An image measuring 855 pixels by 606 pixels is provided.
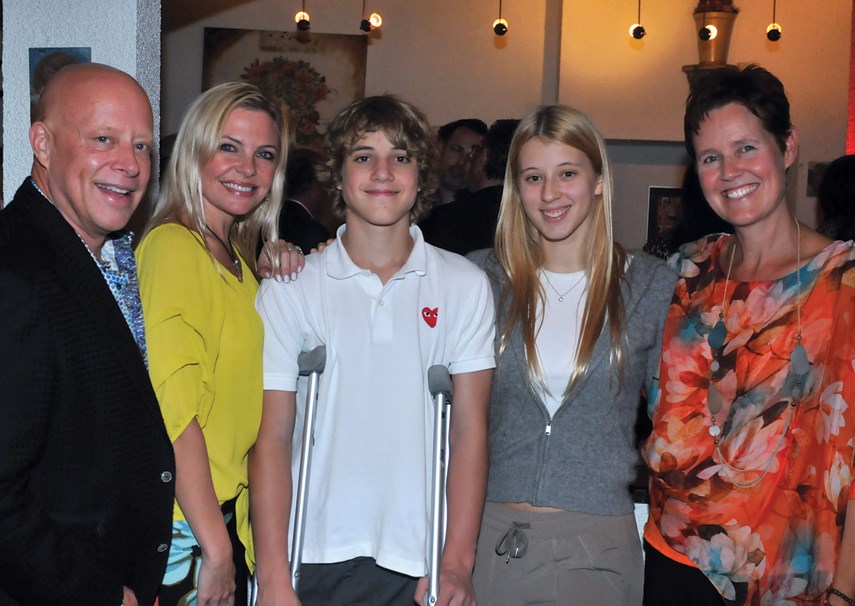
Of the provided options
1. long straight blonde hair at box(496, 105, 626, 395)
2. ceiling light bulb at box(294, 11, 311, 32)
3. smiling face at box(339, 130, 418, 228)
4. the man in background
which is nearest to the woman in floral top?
long straight blonde hair at box(496, 105, 626, 395)

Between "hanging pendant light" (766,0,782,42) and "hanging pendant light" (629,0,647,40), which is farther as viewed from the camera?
"hanging pendant light" (766,0,782,42)

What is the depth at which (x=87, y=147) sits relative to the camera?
90.7 inches

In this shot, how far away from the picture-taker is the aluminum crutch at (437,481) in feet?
8.64

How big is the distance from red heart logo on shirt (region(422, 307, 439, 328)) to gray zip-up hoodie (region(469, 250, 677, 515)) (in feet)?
0.87

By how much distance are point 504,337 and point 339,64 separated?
6.82 meters

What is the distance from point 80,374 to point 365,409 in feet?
2.82

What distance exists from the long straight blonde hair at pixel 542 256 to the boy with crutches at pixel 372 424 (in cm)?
19

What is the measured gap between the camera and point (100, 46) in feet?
11.4

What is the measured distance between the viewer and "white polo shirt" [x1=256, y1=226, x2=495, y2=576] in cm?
271

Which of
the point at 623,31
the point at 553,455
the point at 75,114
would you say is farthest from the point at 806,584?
the point at 623,31

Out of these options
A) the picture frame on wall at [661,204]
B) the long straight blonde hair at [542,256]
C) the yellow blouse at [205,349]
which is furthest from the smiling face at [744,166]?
the picture frame on wall at [661,204]

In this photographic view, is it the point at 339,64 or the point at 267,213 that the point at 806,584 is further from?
the point at 339,64

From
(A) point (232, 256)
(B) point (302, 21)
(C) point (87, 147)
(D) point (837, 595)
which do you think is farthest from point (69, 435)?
(B) point (302, 21)

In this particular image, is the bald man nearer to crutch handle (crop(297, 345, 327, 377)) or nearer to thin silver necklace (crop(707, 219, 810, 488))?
crutch handle (crop(297, 345, 327, 377))
